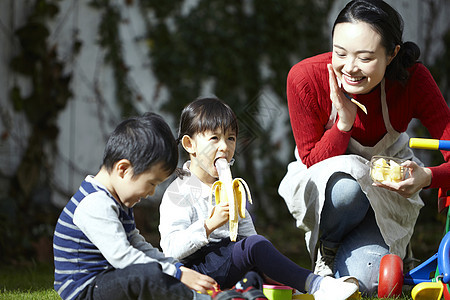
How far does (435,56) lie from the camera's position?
567cm

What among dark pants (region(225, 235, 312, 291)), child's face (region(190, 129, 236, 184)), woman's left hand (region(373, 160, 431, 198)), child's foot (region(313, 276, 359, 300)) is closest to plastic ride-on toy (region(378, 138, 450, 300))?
woman's left hand (region(373, 160, 431, 198))

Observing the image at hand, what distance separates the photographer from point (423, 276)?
2.41 metres

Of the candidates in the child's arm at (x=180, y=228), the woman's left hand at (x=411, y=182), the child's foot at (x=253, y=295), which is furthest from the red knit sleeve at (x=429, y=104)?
the child's foot at (x=253, y=295)

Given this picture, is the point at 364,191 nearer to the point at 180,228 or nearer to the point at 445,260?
the point at 445,260

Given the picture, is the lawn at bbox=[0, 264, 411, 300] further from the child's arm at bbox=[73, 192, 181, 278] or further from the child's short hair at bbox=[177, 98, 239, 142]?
the child's short hair at bbox=[177, 98, 239, 142]

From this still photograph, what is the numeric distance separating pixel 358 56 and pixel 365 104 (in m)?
0.31

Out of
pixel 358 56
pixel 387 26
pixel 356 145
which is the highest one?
pixel 387 26

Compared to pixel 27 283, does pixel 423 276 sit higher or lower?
higher

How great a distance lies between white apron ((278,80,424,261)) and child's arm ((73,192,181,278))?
0.93 metres

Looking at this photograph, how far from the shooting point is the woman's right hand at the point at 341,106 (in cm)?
242

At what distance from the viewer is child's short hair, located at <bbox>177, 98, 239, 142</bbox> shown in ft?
→ 7.80

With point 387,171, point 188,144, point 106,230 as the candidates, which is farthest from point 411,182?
point 106,230

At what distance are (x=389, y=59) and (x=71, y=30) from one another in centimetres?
299

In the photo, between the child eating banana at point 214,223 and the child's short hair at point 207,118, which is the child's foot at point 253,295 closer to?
the child eating banana at point 214,223
